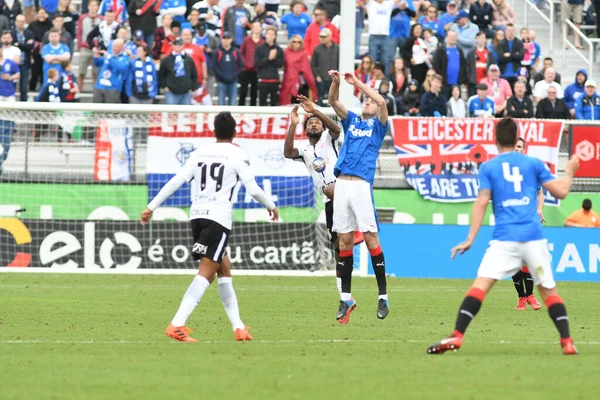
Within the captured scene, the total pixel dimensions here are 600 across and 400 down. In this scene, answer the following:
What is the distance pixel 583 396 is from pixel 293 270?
15.2m

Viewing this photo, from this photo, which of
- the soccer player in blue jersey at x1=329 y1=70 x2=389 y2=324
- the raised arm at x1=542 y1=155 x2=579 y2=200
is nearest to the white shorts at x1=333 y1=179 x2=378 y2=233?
the soccer player in blue jersey at x1=329 y1=70 x2=389 y2=324

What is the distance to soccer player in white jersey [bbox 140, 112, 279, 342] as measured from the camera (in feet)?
37.0

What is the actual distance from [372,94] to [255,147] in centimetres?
1054

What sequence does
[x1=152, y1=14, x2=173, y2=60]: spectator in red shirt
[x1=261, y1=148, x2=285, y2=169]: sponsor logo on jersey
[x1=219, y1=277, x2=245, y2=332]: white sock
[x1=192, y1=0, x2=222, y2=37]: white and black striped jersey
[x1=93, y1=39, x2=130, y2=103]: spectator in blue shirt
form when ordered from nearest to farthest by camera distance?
[x1=219, y1=277, x2=245, y2=332]: white sock < [x1=261, y1=148, x2=285, y2=169]: sponsor logo on jersey < [x1=93, y1=39, x2=130, y2=103]: spectator in blue shirt < [x1=152, y1=14, x2=173, y2=60]: spectator in red shirt < [x1=192, y1=0, x2=222, y2=37]: white and black striped jersey

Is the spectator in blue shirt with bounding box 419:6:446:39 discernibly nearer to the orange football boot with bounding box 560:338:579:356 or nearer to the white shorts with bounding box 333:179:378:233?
the white shorts with bounding box 333:179:378:233

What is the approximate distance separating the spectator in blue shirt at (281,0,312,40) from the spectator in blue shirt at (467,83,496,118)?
15.4ft

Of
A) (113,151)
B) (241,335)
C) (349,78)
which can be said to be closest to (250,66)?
(113,151)

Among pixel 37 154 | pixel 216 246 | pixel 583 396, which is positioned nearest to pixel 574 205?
pixel 37 154

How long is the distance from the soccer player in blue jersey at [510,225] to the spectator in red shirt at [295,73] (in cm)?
1670

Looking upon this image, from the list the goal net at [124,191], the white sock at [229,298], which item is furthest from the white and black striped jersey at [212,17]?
the white sock at [229,298]

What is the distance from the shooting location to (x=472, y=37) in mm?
29219

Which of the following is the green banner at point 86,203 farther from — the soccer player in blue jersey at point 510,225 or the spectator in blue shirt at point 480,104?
the soccer player in blue jersey at point 510,225

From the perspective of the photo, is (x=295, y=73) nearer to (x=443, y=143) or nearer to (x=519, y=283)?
(x=443, y=143)

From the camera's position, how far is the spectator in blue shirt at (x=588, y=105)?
89.4 ft
